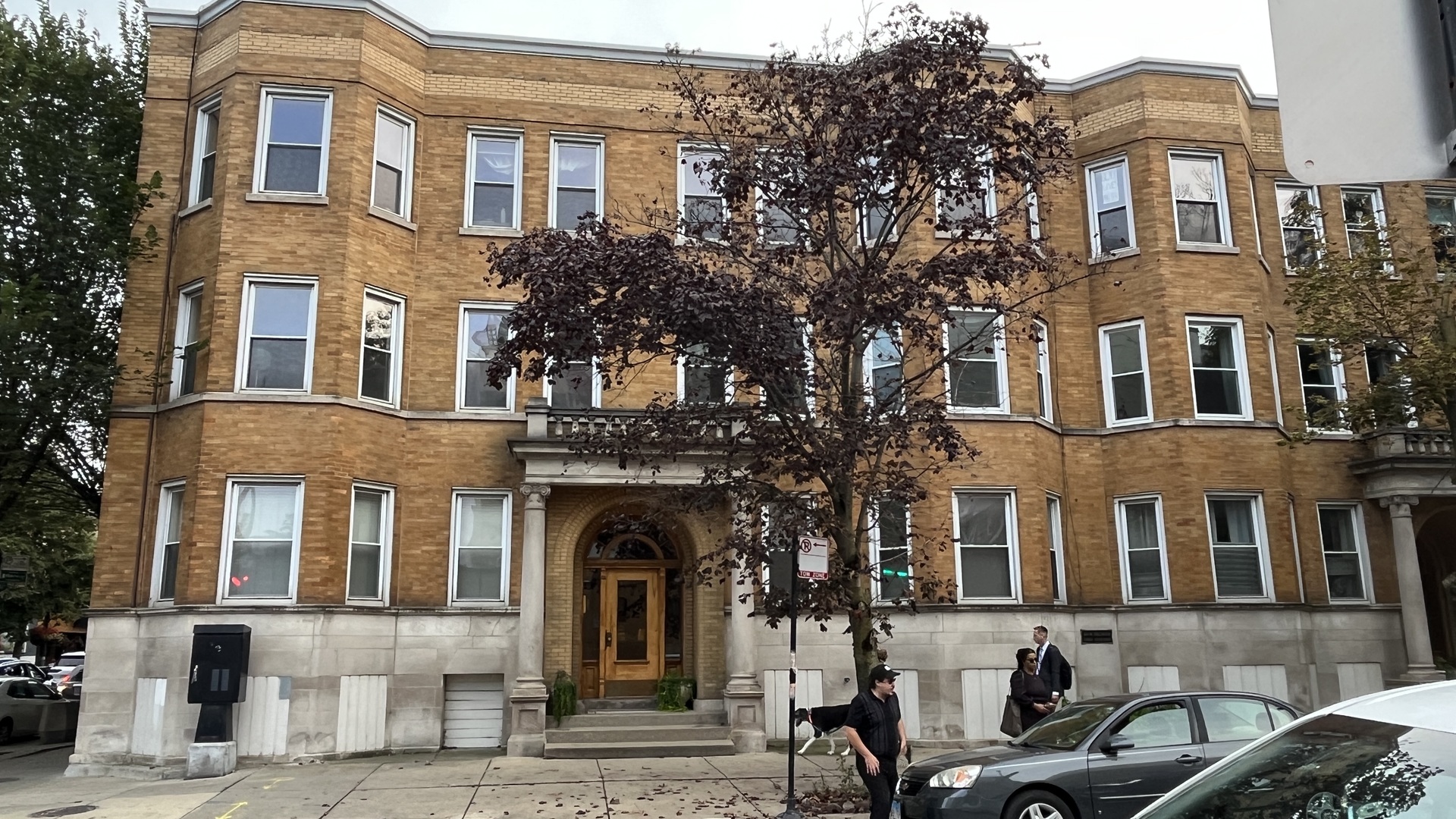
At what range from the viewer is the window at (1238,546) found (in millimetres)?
18906

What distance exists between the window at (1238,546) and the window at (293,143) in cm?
1646

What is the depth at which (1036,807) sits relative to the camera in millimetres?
9281

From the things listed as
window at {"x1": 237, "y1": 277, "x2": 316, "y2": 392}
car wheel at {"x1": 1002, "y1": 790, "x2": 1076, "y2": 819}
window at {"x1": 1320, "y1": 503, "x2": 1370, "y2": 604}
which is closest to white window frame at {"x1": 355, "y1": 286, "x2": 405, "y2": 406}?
window at {"x1": 237, "y1": 277, "x2": 316, "y2": 392}

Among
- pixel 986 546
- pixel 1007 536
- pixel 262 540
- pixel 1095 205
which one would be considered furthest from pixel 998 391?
pixel 262 540

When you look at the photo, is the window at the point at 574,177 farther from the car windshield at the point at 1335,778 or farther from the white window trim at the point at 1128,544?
the car windshield at the point at 1335,778

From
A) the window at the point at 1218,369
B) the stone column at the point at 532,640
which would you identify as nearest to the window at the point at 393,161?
the stone column at the point at 532,640

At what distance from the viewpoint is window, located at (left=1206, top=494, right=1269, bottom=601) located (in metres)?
18.9

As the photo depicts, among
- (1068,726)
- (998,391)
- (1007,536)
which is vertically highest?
(998,391)

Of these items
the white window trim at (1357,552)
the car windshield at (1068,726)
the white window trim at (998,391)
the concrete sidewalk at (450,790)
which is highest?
the white window trim at (998,391)

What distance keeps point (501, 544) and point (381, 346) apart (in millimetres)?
3924

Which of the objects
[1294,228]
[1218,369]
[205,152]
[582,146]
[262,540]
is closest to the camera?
[262,540]

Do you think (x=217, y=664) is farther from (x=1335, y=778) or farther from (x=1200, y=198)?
(x=1200, y=198)

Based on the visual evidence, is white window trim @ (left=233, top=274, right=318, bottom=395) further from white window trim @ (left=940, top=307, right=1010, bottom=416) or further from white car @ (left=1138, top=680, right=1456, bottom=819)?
white car @ (left=1138, top=680, right=1456, bottom=819)

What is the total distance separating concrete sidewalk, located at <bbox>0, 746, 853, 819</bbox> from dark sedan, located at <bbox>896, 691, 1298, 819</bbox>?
2.88 m
